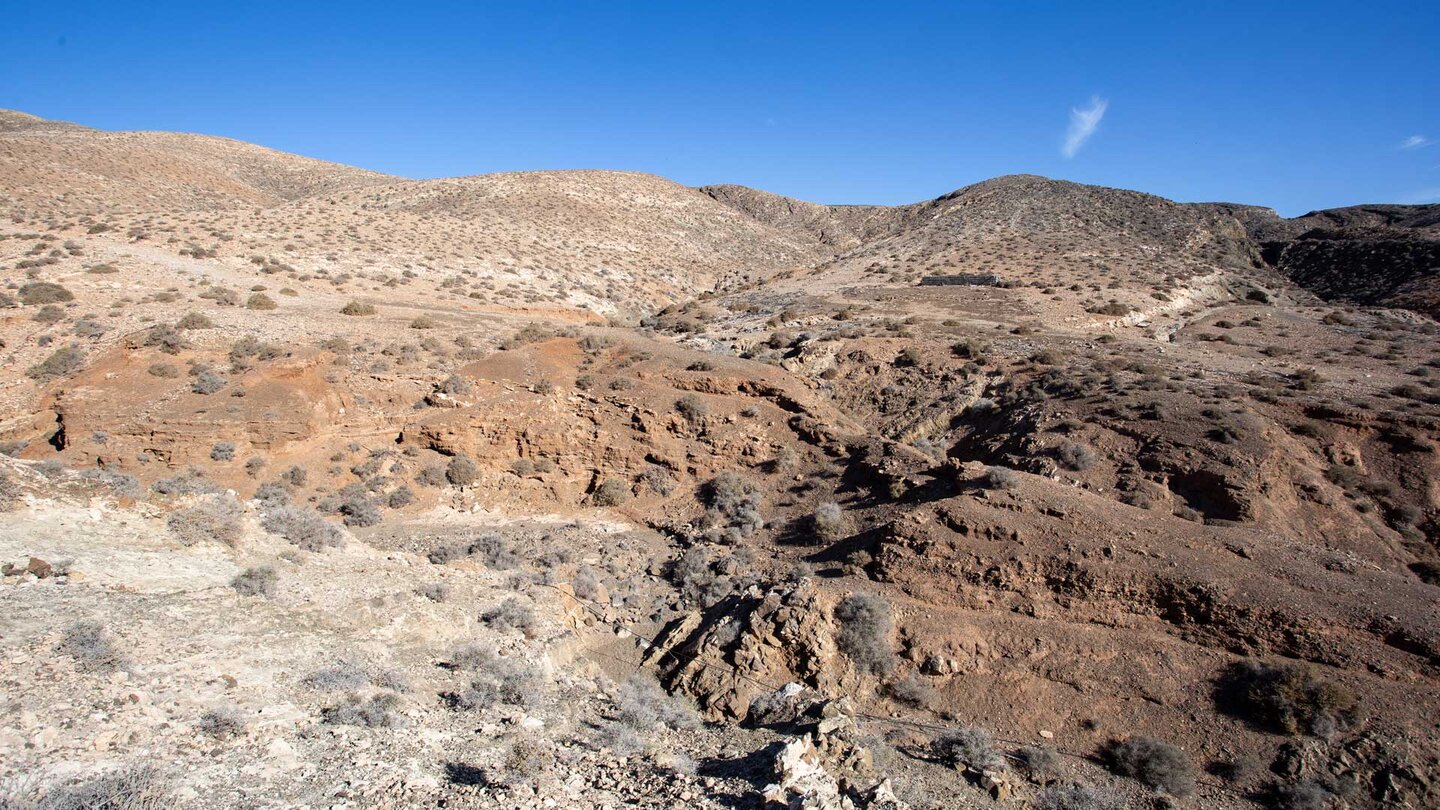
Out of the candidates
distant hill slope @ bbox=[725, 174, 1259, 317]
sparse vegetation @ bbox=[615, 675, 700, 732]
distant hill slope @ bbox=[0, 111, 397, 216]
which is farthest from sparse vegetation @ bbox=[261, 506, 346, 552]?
distant hill slope @ bbox=[0, 111, 397, 216]

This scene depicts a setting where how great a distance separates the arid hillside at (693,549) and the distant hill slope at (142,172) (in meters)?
6.10

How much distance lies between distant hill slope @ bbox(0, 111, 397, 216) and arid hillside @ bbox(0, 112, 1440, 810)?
6.10 meters

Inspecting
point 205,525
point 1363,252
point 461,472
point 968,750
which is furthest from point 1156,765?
point 1363,252

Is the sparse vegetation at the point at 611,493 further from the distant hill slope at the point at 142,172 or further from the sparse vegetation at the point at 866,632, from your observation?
the distant hill slope at the point at 142,172

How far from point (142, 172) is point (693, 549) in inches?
2036

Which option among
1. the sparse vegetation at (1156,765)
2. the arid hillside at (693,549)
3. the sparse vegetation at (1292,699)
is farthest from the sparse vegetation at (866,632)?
the sparse vegetation at (1292,699)

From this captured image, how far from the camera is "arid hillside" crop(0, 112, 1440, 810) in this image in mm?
7371

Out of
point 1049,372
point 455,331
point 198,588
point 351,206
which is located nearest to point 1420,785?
point 1049,372

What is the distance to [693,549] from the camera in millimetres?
14609

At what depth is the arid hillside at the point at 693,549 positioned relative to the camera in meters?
7.37

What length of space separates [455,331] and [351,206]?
29380 mm

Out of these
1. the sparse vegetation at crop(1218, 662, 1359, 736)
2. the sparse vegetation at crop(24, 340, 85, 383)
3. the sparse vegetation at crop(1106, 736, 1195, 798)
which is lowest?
the sparse vegetation at crop(1106, 736, 1195, 798)

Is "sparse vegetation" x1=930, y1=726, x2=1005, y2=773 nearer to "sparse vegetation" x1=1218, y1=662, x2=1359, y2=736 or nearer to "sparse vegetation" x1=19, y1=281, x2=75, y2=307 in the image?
"sparse vegetation" x1=1218, y1=662, x2=1359, y2=736

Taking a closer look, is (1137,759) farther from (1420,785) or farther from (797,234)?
(797,234)
